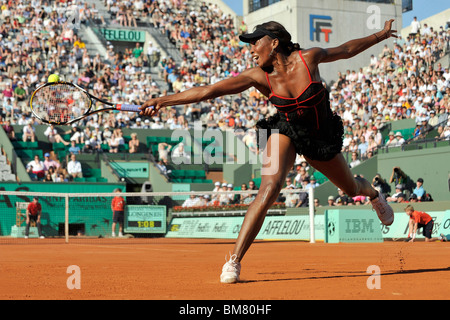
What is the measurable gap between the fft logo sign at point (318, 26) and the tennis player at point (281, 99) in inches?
1109

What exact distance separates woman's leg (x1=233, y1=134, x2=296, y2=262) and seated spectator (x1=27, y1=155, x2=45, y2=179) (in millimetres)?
17994

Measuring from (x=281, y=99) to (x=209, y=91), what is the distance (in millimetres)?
652

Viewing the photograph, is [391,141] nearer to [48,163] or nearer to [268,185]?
[48,163]

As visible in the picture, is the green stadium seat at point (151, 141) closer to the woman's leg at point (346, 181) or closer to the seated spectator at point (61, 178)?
the seated spectator at point (61, 178)

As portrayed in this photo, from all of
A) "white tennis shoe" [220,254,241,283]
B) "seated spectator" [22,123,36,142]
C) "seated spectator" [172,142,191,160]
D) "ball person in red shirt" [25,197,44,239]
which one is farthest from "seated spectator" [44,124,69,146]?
"white tennis shoe" [220,254,241,283]

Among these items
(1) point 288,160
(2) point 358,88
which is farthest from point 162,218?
(1) point 288,160

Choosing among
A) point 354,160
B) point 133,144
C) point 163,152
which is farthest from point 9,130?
point 354,160

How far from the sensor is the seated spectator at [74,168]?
78.8 feet

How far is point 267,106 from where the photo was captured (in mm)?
29359

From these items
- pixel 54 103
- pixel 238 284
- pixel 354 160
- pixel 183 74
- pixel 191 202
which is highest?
Result: pixel 183 74

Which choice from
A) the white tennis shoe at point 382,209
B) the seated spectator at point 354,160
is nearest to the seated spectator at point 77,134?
the seated spectator at point 354,160

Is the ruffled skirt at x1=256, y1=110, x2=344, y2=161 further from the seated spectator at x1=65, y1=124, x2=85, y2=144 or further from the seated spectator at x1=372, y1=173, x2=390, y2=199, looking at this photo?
the seated spectator at x1=65, y1=124, x2=85, y2=144

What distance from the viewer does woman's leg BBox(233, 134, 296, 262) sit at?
614cm

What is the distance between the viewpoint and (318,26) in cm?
3450
